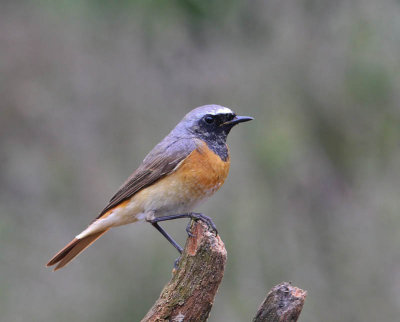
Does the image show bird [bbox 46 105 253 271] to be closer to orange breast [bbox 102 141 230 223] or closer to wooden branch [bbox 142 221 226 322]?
orange breast [bbox 102 141 230 223]

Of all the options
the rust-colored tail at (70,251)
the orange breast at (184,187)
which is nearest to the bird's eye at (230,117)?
the orange breast at (184,187)

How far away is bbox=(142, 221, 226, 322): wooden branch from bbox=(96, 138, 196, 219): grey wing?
1.04 meters

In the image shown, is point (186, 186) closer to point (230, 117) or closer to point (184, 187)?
point (184, 187)

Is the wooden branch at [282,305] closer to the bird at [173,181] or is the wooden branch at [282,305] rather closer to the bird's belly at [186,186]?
the bird at [173,181]

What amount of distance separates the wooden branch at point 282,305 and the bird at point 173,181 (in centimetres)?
111

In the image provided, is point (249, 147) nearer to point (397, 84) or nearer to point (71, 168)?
point (397, 84)

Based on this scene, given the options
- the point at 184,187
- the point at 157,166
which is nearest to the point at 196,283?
the point at 184,187

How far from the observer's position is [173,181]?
17.0ft

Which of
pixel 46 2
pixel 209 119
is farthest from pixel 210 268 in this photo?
pixel 46 2

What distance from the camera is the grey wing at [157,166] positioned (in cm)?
522

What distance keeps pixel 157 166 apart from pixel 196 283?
1279 mm

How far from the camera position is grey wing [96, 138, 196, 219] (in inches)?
205

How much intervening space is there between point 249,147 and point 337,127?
960mm

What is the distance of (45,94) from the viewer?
869 cm
